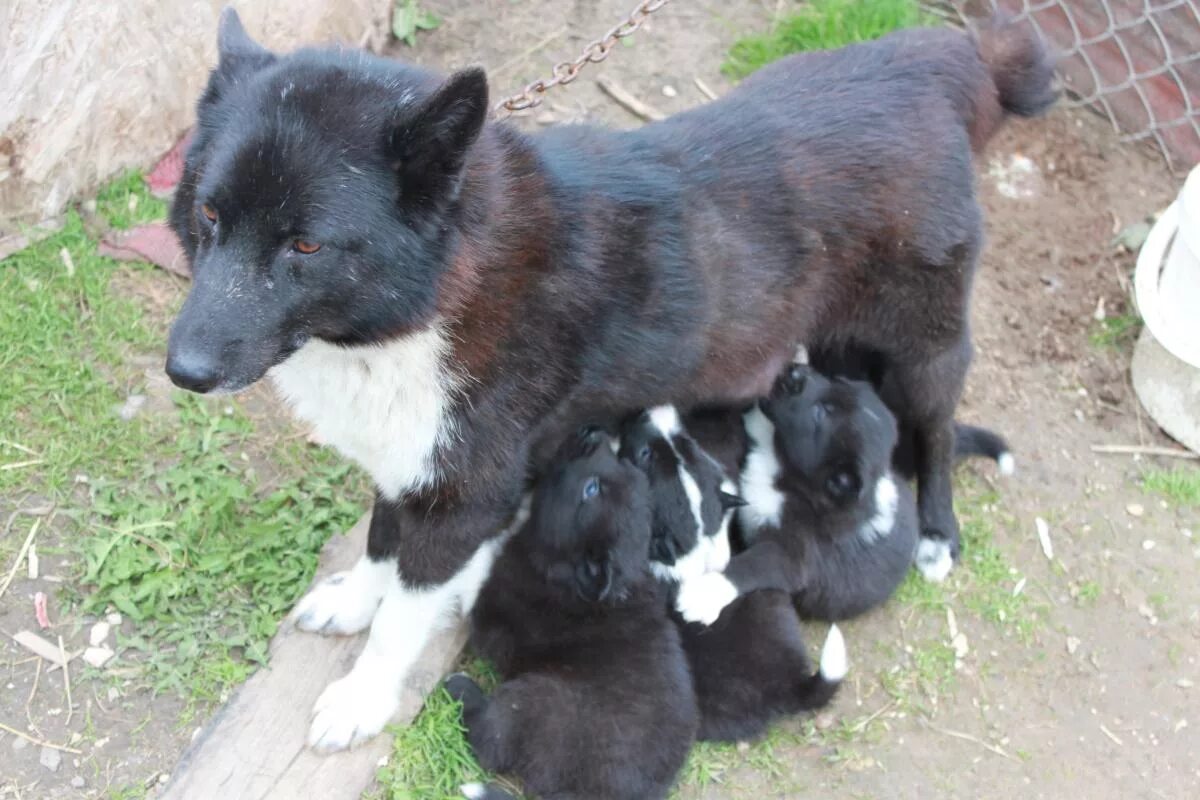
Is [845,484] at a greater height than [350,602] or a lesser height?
lesser

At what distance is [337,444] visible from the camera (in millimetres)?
3131

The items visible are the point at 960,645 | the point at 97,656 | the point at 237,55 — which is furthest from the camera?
the point at 960,645

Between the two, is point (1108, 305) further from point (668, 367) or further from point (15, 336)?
point (15, 336)

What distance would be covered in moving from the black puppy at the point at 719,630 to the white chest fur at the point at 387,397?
2.57 feet

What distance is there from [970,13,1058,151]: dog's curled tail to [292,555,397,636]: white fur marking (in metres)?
2.19

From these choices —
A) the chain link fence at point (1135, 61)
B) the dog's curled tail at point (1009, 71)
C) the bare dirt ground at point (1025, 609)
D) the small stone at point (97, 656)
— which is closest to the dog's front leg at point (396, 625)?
the bare dirt ground at point (1025, 609)

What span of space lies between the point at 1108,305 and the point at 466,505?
302 cm

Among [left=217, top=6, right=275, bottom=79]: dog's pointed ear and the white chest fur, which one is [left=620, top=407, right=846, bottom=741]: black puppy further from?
[left=217, top=6, right=275, bottom=79]: dog's pointed ear

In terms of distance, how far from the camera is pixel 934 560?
13.0 ft

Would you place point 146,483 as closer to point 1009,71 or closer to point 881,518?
point 881,518

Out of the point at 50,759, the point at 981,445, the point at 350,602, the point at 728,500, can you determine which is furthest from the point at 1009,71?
the point at 50,759

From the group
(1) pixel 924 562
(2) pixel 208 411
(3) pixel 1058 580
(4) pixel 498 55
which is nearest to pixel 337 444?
(2) pixel 208 411

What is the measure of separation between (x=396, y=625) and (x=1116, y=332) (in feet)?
10.1

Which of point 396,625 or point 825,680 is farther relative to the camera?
point 825,680
